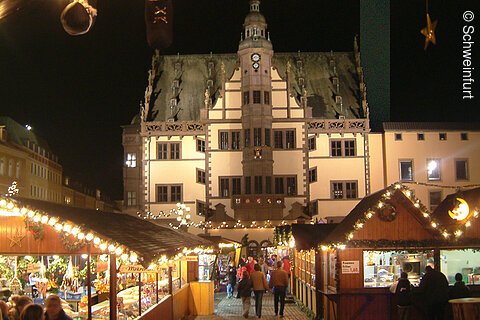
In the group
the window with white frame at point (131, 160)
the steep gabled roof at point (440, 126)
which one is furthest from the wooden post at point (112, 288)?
the window with white frame at point (131, 160)

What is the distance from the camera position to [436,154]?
48.6m

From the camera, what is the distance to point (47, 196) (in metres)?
76.2

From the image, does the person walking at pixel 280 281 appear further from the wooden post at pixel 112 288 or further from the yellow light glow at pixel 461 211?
the wooden post at pixel 112 288

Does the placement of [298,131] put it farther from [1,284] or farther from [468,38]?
[1,284]

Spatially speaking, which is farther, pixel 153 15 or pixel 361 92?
pixel 361 92

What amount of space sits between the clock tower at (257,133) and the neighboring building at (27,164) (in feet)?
54.8

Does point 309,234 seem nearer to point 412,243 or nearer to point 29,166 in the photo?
point 412,243

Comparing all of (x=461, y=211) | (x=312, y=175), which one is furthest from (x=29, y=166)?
(x=461, y=211)

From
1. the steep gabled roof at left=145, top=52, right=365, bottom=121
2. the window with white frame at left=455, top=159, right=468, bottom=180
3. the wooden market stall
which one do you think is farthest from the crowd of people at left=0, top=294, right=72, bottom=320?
the window with white frame at left=455, top=159, right=468, bottom=180

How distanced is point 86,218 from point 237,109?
3757 cm

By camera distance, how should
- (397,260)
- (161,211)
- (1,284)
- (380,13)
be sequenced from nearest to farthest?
(1,284) < (397,260) < (161,211) < (380,13)

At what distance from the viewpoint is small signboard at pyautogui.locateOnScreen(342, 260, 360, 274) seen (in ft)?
56.1

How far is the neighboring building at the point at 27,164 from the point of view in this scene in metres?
61.9

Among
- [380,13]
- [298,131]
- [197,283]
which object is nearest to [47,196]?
[298,131]
